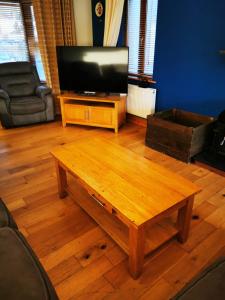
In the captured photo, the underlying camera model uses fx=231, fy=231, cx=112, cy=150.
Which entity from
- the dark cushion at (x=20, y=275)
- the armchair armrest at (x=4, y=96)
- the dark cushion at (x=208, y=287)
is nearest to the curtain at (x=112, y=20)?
the armchair armrest at (x=4, y=96)

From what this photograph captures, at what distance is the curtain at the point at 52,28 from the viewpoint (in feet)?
12.3

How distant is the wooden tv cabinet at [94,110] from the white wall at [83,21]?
1243 millimetres

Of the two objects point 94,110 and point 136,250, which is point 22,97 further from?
point 136,250

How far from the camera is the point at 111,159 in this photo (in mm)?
1821

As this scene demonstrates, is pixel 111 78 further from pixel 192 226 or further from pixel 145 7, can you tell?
pixel 192 226

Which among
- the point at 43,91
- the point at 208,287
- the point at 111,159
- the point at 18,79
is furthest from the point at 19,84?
the point at 208,287

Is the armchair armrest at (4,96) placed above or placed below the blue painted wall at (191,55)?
below

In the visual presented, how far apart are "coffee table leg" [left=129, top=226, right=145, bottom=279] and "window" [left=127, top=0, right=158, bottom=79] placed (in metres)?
2.85

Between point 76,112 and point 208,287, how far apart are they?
3219mm

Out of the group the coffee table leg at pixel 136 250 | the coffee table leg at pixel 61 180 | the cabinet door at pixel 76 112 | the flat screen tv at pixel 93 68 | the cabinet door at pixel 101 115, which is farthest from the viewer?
the cabinet door at pixel 76 112

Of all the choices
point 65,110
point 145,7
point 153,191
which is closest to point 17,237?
point 153,191

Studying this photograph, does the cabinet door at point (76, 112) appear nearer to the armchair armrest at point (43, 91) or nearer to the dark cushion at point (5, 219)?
the armchair armrest at point (43, 91)

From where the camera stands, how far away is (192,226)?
1.80 metres

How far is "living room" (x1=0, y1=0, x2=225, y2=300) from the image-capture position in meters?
1.33
